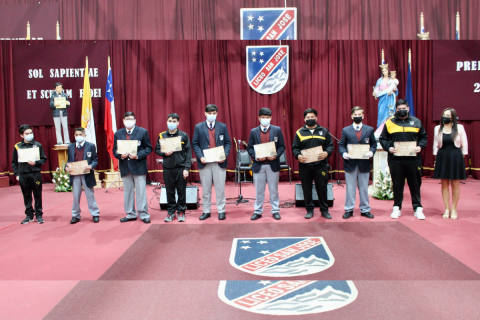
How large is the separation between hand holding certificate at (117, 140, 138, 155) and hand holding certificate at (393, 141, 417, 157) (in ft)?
12.4

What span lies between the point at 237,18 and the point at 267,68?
2532 millimetres

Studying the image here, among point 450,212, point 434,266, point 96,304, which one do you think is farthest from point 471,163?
point 96,304

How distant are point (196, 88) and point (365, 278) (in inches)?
288

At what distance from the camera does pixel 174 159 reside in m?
5.23

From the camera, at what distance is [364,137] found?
5.23 meters

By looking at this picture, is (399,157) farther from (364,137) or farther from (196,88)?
(196,88)

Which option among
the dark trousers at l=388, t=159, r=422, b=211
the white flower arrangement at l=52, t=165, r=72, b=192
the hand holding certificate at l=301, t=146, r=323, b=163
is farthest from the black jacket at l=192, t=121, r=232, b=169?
the white flower arrangement at l=52, t=165, r=72, b=192

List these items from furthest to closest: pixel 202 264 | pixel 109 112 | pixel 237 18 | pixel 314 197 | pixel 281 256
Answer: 1. pixel 237 18
2. pixel 109 112
3. pixel 314 197
4. pixel 281 256
5. pixel 202 264

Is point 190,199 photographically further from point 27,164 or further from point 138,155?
point 27,164

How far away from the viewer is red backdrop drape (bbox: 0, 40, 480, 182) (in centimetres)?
934

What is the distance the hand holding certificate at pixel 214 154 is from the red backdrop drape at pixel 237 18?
6.56 meters

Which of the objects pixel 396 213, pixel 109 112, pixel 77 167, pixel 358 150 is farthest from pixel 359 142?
pixel 109 112

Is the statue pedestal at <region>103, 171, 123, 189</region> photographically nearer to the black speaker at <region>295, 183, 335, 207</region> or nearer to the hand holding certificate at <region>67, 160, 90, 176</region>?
the hand holding certificate at <region>67, 160, 90, 176</region>

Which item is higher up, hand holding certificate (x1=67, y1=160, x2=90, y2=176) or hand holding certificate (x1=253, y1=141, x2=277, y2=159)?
hand holding certificate (x1=253, y1=141, x2=277, y2=159)
